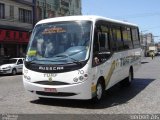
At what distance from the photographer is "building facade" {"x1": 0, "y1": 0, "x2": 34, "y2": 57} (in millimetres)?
38094

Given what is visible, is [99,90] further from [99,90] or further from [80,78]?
[80,78]

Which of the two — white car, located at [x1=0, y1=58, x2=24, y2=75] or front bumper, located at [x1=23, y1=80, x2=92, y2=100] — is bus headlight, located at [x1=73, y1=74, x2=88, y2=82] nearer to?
front bumper, located at [x1=23, y1=80, x2=92, y2=100]

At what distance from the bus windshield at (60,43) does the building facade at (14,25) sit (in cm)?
2506

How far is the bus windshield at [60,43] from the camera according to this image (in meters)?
10.6

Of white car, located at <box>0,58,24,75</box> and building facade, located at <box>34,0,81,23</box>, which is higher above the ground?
building facade, located at <box>34,0,81,23</box>

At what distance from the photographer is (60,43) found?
36.4 feet

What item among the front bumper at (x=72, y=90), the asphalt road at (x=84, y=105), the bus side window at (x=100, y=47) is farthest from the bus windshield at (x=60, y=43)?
the asphalt road at (x=84, y=105)

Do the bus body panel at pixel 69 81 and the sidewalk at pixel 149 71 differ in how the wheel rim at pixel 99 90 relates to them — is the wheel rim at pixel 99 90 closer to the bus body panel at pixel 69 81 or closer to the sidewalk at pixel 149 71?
the bus body panel at pixel 69 81

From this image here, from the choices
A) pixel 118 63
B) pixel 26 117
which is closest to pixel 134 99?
pixel 118 63

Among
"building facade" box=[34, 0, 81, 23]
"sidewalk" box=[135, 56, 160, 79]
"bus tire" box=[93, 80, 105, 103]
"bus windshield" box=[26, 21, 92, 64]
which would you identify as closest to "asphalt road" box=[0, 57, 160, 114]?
"bus tire" box=[93, 80, 105, 103]

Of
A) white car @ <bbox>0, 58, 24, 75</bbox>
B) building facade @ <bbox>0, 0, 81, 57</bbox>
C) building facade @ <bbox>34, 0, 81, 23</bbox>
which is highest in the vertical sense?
building facade @ <bbox>34, 0, 81, 23</bbox>

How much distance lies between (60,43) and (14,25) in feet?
99.3

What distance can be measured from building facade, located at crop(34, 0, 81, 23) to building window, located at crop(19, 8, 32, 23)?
1.00m

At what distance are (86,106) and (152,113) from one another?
2.08 meters
